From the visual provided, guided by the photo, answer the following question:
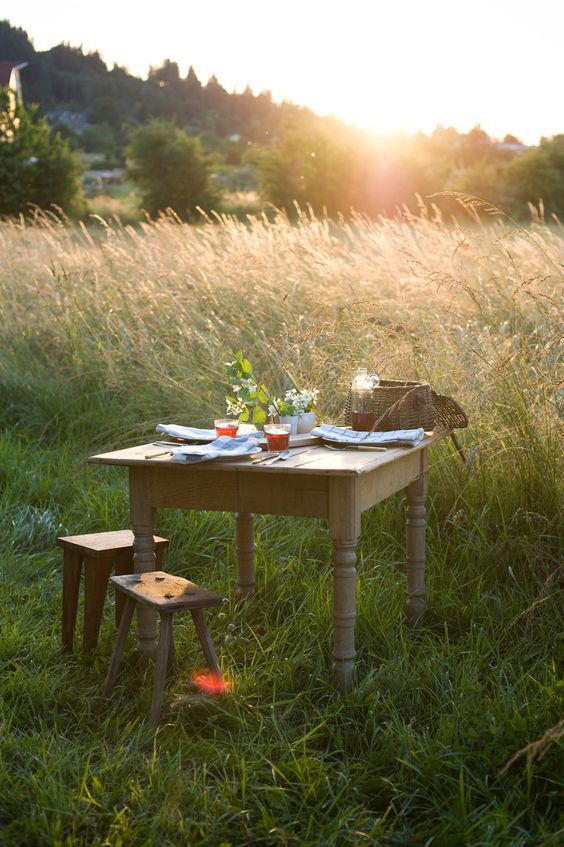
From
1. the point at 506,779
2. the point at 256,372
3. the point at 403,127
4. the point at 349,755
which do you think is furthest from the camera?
the point at 403,127

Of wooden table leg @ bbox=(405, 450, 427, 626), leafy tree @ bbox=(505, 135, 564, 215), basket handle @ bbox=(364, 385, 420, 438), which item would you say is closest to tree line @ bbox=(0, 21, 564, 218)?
leafy tree @ bbox=(505, 135, 564, 215)

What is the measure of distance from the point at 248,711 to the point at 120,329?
4190 millimetres

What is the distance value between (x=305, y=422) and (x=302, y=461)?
512 mm

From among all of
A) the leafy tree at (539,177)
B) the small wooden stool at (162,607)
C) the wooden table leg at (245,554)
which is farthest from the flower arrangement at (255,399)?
the leafy tree at (539,177)

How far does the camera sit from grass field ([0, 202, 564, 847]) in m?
2.63

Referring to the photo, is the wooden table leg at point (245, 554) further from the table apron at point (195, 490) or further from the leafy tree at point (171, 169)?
the leafy tree at point (171, 169)

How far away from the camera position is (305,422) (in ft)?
11.9

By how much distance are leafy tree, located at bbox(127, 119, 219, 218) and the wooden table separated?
24.9 meters

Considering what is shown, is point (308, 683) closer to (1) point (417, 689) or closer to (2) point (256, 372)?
(1) point (417, 689)

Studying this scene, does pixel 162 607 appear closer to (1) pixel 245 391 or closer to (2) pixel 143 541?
(2) pixel 143 541

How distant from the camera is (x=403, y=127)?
31.2 m

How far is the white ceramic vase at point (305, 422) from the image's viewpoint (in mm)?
3633

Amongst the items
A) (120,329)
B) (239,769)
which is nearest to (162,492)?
(239,769)

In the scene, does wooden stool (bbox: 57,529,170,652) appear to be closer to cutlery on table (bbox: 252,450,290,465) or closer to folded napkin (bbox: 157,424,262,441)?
folded napkin (bbox: 157,424,262,441)
